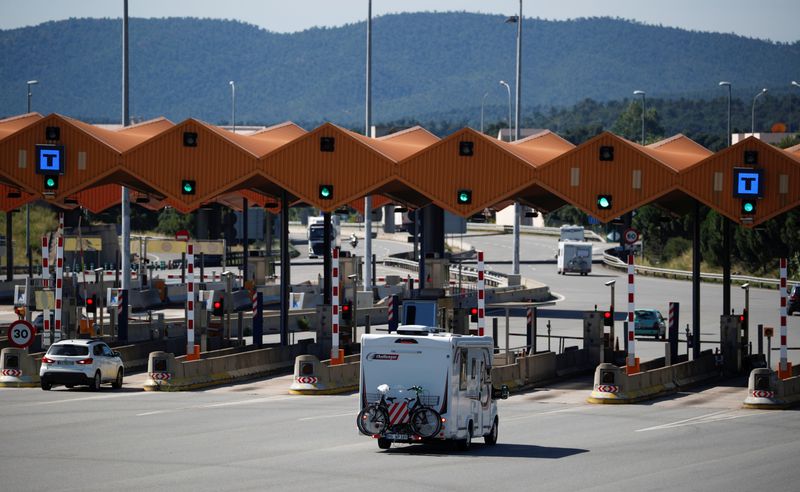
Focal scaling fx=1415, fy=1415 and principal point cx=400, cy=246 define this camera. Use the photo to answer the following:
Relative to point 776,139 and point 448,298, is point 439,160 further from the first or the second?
point 776,139

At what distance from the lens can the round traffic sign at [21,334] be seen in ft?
119

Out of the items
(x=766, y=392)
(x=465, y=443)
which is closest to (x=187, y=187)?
(x=766, y=392)

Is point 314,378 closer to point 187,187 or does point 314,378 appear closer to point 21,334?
point 21,334

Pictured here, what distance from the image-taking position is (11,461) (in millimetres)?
21531

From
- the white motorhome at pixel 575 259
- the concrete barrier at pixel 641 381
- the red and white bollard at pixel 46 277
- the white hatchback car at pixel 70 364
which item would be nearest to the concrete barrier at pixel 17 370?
the white hatchback car at pixel 70 364

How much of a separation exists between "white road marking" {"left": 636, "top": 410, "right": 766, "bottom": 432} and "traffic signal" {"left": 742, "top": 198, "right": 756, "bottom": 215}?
7.85 m

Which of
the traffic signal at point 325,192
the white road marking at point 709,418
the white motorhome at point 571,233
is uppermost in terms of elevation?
the white motorhome at point 571,233

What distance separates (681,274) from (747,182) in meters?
55.8

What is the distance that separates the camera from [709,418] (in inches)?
1214

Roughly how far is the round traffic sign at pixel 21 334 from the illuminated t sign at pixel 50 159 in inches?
207

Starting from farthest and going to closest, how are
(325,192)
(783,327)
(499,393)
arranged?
(325,192), (783,327), (499,393)

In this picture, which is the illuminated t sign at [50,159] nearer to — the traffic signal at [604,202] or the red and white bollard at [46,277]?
the red and white bollard at [46,277]

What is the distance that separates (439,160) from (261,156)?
5.13m

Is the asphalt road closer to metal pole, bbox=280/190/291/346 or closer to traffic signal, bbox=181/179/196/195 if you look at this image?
traffic signal, bbox=181/179/196/195
